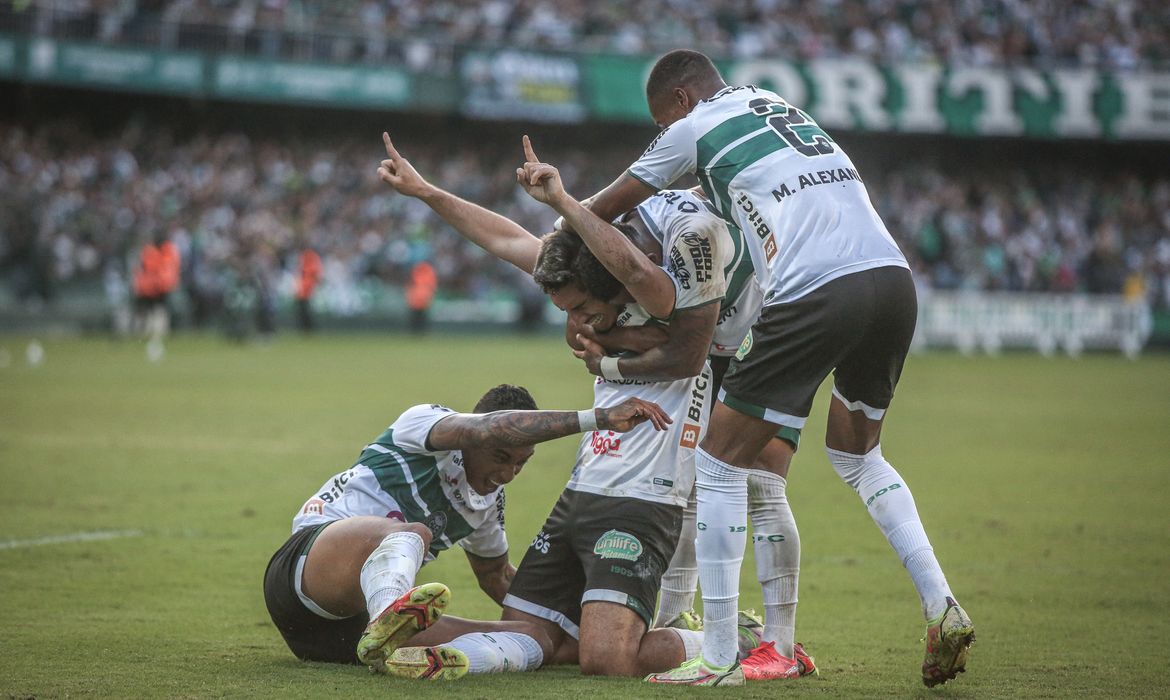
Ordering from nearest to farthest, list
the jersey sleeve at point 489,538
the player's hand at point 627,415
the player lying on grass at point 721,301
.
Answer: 1. the player's hand at point 627,415
2. the player lying on grass at point 721,301
3. the jersey sleeve at point 489,538

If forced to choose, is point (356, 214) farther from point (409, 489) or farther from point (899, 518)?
point (899, 518)

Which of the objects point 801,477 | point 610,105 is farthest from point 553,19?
point 801,477

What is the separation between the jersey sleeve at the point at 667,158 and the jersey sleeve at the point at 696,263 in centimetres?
41

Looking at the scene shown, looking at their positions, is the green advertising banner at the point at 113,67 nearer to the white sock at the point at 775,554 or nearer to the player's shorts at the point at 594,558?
the player's shorts at the point at 594,558

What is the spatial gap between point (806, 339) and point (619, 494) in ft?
3.60

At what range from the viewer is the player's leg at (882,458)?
184 inches

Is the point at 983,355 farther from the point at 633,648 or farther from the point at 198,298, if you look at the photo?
the point at 633,648

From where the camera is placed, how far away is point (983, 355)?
1216 inches

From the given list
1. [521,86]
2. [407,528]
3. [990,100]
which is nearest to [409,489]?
[407,528]

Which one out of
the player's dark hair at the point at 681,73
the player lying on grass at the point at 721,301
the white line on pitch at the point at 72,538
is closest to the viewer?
the player lying on grass at the point at 721,301

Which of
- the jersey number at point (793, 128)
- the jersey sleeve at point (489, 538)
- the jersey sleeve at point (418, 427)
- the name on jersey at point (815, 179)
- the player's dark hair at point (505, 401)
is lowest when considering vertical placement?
the jersey sleeve at point (489, 538)

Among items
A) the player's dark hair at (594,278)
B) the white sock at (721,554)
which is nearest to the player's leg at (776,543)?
the white sock at (721,554)

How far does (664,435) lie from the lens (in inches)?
210

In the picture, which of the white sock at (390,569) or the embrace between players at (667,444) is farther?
the embrace between players at (667,444)
